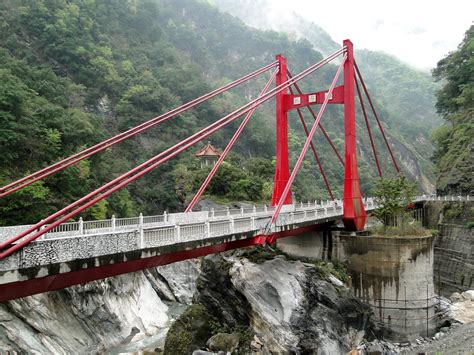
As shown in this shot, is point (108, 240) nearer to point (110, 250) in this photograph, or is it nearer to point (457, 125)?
point (110, 250)

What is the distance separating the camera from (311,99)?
21.6m

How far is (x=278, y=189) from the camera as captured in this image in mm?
22234

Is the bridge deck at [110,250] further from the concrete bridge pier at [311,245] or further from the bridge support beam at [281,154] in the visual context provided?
the concrete bridge pier at [311,245]

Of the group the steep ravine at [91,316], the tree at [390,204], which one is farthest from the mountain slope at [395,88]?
the steep ravine at [91,316]

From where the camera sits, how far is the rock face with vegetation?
622 inches

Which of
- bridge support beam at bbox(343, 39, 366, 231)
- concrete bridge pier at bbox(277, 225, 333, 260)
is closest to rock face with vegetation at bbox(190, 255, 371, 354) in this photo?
concrete bridge pier at bbox(277, 225, 333, 260)

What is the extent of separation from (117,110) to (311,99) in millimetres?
30409

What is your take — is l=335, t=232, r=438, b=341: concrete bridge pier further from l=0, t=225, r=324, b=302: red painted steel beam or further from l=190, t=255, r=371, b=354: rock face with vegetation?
l=0, t=225, r=324, b=302: red painted steel beam

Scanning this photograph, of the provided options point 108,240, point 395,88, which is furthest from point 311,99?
point 395,88

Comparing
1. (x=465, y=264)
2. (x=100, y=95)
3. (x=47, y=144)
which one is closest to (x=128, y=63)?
(x=100, y=95)

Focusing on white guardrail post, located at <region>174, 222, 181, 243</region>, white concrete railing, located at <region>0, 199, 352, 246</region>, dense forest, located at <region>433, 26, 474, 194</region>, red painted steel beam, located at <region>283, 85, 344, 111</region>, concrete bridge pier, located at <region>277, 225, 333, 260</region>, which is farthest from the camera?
dense forest, located at <region>433, 26, 474, 194</region>

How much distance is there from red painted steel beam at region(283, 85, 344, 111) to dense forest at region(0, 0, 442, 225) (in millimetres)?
12366

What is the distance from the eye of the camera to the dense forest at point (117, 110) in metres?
22.9

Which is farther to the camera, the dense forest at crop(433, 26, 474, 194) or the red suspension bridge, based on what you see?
the dense forest at crop(433, 26, 474, 194)
